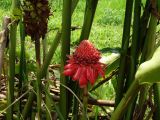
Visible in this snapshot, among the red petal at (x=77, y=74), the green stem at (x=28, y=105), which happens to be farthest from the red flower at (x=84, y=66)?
the green stem at (x=28, y=105)

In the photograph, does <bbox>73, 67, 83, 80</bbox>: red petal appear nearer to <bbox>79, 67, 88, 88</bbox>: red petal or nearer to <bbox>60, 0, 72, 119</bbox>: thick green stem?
<bbox>79, 67, 88, 88</bbox>: red petal

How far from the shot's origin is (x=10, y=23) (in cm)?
87

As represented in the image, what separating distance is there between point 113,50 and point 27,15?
0.86 ft

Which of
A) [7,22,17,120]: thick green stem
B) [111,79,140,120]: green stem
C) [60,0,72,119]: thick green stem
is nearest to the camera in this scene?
[111,79,140,120]: green stem

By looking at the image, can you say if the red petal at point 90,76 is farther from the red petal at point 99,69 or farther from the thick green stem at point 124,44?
the thick green stem at point 124,44

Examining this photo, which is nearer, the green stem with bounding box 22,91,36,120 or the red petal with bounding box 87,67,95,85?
the red petal with bounding box 87,67,95,85

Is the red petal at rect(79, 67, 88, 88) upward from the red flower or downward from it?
downward

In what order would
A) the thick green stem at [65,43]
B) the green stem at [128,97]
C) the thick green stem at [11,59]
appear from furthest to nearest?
1. the thick green stem at [11,59]
2. the thick green stem at [65,43]
3. the green stem at [128,97]

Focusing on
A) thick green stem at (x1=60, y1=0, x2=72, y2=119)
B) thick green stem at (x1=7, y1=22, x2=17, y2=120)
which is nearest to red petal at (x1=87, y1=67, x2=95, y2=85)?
thick green stem at (x1=60, y1=0, x2=72, y2=119)

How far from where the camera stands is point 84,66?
0.70 metres

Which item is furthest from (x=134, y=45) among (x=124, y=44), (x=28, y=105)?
(x=28, y=105)

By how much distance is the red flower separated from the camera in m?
0.68

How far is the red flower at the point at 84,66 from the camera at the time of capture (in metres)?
0.68

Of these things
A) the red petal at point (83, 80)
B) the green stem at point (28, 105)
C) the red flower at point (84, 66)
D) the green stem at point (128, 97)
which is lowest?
the green stem at point (28, 105)
